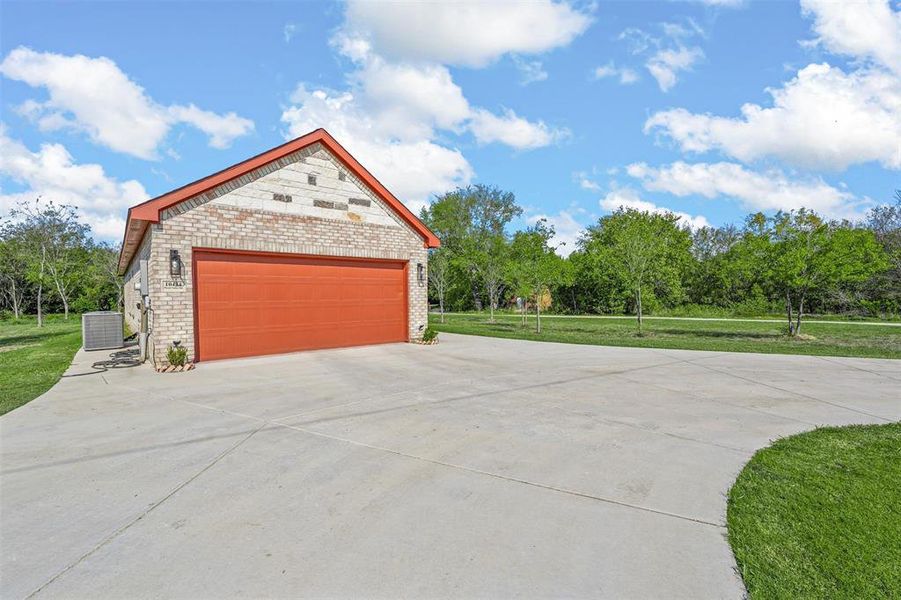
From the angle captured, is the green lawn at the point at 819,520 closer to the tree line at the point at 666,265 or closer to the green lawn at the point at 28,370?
the green lawn at the point at 28,370

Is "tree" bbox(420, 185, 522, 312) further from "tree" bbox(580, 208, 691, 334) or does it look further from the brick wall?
the brick wall

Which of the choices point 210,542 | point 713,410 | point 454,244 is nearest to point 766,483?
point 713,410

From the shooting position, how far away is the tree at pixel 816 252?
47.5ft

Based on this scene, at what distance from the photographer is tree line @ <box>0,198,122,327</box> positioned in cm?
2815

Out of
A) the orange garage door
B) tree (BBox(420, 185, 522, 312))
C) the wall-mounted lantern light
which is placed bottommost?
the orange garage door

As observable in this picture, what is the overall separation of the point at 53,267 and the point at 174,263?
2335 centimetres

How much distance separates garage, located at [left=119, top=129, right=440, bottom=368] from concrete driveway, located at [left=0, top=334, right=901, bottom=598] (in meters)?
2.64

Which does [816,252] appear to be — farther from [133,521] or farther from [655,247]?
[133,521]

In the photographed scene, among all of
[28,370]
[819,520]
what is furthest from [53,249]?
[819,520]

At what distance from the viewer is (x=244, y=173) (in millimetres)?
10914

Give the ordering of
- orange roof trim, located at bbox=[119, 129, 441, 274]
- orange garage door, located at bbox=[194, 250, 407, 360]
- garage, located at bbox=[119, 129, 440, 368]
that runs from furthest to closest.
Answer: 1. orange garage door, located at bbox=[194, 250, 407, 360]
2. garage, located at bbox=[119, 129, 440, 368]
3. orange roof trim, located at bbox=[119, 129, 441, 274]

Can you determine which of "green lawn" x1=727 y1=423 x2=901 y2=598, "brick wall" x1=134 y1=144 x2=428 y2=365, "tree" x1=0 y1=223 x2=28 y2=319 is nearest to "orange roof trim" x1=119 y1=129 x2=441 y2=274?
"brick wall" x1=134 y1=144 x2=428 y2=365

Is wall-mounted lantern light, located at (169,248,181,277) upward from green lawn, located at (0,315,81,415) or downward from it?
upward

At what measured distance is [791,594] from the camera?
2.48 m
